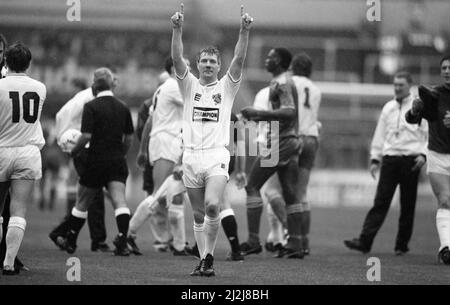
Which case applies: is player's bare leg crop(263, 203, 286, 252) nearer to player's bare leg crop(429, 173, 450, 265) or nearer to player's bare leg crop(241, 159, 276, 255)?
player's bare leg crop(241, 159, 276, 255)

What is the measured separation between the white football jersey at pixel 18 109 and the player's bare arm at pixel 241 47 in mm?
1883

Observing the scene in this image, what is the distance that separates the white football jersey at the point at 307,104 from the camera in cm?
1226

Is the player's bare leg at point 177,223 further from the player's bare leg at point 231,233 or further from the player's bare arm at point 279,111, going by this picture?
the player's bare arm at point 279,111

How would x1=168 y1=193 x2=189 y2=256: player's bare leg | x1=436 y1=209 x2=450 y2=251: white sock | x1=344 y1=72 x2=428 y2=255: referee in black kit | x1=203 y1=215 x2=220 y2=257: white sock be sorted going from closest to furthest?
x1=203 y1=215 x2=220 y2=257: white sock, x1=436 y1=209 x2=450 y2=251: white sock, x1=168 y1=193 x2=189 y2=256: player's bare leg, x1=344 y1=72 x2=428 y2=255: referee in black kit

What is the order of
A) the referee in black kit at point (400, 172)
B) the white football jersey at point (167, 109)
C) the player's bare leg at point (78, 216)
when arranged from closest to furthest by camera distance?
the player's bare leg at point (78, 216) < the white football jersey at point (167, 109) < the referee in black kit at point (400, 172)

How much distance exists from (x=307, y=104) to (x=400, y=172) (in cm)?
159

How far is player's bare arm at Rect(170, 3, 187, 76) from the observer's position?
27.3 ft

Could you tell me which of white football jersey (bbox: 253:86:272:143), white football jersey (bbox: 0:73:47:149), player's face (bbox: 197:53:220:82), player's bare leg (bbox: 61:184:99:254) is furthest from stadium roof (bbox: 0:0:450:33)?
white football jersey (bbox: 0:73:47:149)

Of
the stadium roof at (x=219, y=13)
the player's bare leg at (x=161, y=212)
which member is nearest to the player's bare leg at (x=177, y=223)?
the player's bare leg at (x=161, y=212)

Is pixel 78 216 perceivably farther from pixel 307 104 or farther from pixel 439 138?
pixel 439 138

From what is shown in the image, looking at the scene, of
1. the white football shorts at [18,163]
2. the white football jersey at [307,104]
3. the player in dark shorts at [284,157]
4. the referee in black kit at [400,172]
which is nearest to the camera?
the white football shorts at [18,163]

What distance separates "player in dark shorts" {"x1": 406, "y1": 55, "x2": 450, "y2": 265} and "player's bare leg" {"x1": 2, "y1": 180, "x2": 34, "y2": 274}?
4641mm

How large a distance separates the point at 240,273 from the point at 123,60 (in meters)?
27.8

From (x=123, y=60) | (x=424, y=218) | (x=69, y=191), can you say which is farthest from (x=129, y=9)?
(x=69, y=191)
